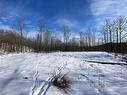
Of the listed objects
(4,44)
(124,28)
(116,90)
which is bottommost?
(116,90)

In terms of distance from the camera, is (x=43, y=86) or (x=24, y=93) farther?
(x=43, y=86)

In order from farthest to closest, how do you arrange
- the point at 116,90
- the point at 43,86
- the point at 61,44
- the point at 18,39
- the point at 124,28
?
the point at 61,44 → the point at 18,39 → the point at 124,28 → the point at 116,90 → the point at 43,86

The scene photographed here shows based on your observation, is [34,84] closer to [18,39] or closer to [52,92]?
[52,92]

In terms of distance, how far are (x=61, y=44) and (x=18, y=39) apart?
2025cm

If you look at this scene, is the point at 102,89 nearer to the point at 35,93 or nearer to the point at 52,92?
the point at 52,92

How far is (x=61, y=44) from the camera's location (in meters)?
77.7

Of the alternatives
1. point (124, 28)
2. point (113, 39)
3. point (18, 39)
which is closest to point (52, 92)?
point (124, 28)

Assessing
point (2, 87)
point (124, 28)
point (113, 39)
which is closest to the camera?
point (2, 87)

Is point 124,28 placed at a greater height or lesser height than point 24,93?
greater

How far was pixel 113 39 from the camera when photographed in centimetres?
5978

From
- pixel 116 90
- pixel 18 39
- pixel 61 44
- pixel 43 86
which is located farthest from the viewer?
pixel 61 44

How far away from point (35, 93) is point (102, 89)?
2.75 meters

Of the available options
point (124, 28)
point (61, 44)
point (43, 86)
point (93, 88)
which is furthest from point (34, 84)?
point (61, 44)

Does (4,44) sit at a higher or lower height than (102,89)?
higher
